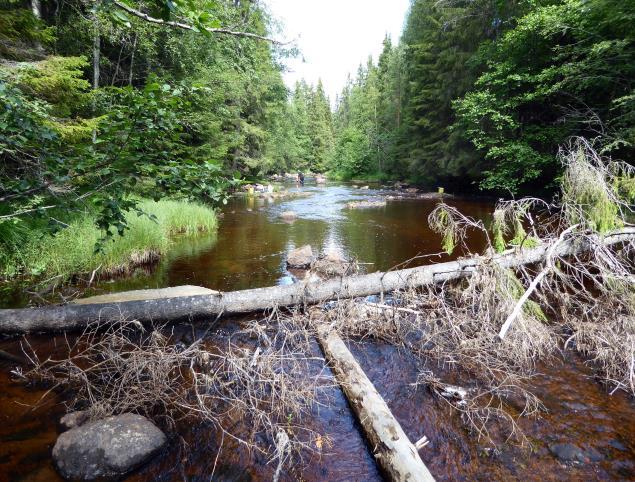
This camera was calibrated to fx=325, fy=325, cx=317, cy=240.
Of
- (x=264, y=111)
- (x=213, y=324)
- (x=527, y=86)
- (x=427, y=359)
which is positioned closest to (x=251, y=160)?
(x=264, y=111)

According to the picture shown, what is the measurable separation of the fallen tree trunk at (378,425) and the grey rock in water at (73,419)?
96.4 inches

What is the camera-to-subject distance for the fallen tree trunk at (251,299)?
430 cm

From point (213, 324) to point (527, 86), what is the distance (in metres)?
18.9

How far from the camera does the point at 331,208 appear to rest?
18047 mm

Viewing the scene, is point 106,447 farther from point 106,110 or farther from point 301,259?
point 106,110

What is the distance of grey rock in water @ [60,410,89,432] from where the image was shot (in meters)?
2.96

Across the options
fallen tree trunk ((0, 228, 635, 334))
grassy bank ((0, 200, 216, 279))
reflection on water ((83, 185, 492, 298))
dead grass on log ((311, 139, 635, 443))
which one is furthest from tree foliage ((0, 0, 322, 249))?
dead grass on log ((311, 139, 635, 443))

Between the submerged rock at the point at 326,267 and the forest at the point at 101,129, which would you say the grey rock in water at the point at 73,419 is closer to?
the forest at the point at 101,129

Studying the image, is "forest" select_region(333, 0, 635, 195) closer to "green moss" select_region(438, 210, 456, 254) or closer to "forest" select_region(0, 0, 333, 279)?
"green moss" select_region(438, 210, 456, 254)

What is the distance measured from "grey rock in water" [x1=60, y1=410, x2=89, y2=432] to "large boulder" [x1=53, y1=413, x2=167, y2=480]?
29 centimetres

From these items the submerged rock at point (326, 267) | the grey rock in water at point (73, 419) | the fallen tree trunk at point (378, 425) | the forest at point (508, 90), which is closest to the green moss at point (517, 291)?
the fallen tree trunk at point (378, 425)

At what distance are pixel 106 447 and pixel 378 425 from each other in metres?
2.21

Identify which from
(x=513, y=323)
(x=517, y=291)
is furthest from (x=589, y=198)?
(x=513, y=323)

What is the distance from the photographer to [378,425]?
2.75m
